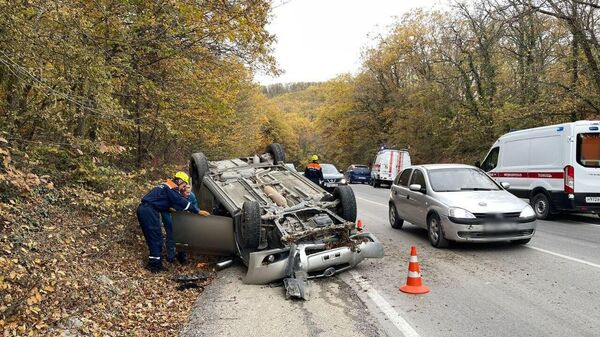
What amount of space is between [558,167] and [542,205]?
1.23m

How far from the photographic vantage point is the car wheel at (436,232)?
27.8 feet

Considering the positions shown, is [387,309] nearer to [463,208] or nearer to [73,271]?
[463,208]

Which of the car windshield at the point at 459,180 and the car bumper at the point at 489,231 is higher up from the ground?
the car windshield at the point at 459,180

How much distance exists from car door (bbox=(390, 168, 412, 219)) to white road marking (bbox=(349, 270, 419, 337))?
4.10 meters

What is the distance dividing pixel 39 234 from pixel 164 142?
11970 mm

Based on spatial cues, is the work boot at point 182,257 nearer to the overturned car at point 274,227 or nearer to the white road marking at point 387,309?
the overturned car at point 274,227

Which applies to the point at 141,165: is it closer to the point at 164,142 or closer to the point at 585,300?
the point at 164,142

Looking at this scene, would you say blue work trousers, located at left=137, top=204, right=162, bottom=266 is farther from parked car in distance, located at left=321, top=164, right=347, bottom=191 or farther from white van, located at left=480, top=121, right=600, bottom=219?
parked car in distance, located at left=321, top=164, right=347, bottom=191

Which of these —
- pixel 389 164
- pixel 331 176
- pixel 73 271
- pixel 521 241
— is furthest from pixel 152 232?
pixel 389 164

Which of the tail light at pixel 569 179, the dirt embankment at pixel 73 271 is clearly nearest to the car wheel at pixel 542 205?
the tail light at pixel 569 179

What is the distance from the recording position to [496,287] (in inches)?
240

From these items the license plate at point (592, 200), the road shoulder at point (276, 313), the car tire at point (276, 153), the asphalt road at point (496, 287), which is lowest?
the road shoulder at point (276, 313)

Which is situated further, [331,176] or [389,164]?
[389,164]

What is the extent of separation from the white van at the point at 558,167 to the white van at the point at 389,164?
1585cm
